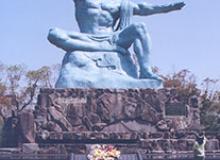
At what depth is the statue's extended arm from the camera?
59.4 feet

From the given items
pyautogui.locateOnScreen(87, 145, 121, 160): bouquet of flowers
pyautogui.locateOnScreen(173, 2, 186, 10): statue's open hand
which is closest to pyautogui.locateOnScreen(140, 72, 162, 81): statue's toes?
pyautogui.locateOnScreen(173, 2, 186, 10): statue's open hand

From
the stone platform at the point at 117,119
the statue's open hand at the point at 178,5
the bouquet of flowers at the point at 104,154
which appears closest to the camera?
the bouquet of flowers at the point at 104,154

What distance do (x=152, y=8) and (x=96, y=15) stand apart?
1.48 m

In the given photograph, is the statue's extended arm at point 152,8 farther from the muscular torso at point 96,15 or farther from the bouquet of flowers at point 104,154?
the bouquet of flowers at point 104,154

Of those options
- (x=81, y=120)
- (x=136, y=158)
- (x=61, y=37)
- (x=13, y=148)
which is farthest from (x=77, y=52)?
(x=136, y=158)

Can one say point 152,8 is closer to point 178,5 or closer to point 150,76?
point 178,5

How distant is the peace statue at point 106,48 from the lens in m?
17.3

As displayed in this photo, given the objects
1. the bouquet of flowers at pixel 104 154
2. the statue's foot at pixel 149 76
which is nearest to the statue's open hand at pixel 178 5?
the statue's foot at pixel 149 76

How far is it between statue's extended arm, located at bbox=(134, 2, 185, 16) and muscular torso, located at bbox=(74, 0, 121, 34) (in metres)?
0.53

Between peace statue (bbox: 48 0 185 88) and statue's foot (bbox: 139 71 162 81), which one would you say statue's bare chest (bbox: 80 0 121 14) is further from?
statue's foot (bbox: 139 71 162 81)

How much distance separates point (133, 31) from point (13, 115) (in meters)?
3.65

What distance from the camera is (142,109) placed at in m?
16.8

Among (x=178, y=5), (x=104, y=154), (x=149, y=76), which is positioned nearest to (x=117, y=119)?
(x=149, y=76)

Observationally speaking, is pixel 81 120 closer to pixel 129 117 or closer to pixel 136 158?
pixel 129 117
